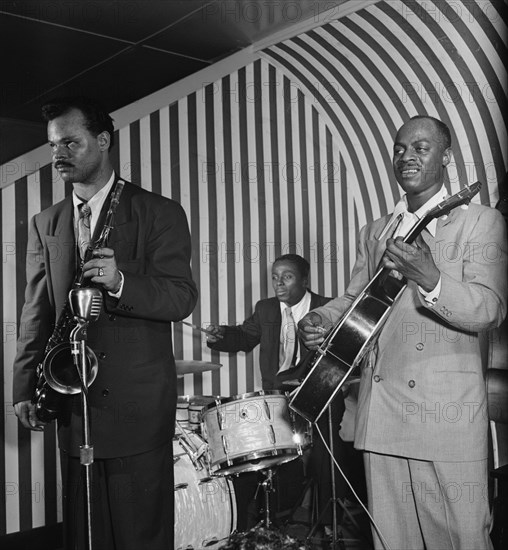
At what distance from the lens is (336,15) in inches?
180

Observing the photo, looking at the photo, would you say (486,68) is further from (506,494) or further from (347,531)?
(347,531)

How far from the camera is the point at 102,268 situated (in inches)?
96.0

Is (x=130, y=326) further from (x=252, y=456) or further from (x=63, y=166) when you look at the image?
(x=252, y=456)

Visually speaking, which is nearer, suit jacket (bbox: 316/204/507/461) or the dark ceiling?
suit jacket (bbox: 316/204/507/461)

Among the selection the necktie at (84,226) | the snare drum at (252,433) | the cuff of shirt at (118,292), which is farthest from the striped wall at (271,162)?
the cuff of shirt at (118,292)

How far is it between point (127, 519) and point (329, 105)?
3.24 metres

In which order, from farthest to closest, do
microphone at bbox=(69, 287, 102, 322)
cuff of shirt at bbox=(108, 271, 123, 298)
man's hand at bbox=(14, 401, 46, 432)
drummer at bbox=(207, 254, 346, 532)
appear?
1. drummer at bbox=(207, 254, 346, 532)
2. man's hand at bbox=(14, 401, 46, 432)
3. cuff of shirt at bbox=(108, 271, 123, 298)
4. microphone at bbox=(69, 287, 102, 322)

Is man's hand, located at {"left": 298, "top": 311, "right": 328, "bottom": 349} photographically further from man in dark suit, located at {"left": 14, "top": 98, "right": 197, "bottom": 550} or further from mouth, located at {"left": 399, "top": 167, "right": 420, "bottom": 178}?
mouth, located at {"left": 399, "top": 167, "right": 420, "bottom": 178}

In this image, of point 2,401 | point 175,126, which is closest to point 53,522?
point 2,401

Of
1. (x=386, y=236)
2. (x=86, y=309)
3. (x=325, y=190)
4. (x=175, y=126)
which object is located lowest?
(x=86, y=309)

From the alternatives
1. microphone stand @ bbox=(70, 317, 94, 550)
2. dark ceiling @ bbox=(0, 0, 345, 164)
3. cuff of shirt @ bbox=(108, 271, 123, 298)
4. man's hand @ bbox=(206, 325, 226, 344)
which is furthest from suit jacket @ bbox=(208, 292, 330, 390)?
microphone stand @ bbox=(70, 317, 94, 550)

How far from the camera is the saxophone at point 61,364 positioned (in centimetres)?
259

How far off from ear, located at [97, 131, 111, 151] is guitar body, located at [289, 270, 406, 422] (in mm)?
1131

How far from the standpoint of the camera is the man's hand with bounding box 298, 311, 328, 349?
3.02m
